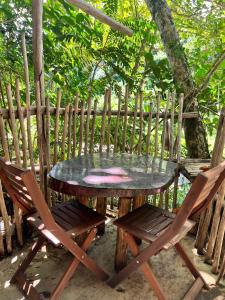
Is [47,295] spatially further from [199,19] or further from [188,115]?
[199,19]

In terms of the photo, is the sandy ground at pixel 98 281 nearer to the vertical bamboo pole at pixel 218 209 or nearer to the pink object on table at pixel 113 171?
the vertical bamboo pole at pixel 218 209

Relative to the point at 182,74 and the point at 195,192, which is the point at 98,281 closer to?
the point at 195,192

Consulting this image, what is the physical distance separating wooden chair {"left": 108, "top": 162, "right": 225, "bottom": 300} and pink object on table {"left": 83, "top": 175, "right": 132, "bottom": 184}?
0.32 metres

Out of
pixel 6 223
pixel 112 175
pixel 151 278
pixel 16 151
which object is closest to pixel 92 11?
pixel 16 151

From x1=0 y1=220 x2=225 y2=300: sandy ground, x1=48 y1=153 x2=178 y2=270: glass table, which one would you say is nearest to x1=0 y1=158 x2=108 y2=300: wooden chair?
x1=0 y1=220 x2=225 y2=300: sandy ground

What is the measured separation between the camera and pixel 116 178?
196cm

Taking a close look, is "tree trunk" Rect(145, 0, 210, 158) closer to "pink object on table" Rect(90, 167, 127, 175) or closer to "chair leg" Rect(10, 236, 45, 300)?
"pink object on table" Rect(90, 167, 127, 175)

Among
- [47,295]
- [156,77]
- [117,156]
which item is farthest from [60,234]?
[156,77]

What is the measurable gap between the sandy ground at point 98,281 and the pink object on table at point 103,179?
2.85ft

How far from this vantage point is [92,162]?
7.88ft

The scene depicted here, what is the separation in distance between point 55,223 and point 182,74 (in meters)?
3.12

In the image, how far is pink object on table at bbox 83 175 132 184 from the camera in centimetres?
187

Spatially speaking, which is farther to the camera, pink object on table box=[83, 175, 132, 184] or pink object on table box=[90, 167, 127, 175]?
pink object on table box=[90, 167, 127, 175]

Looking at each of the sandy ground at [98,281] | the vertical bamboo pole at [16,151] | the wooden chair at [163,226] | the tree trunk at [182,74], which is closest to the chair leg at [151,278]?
the wooden chair at [163,226]
